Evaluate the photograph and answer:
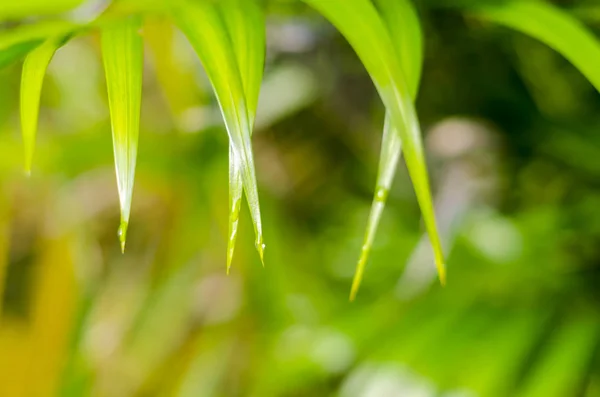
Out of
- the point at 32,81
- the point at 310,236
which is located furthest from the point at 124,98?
the point at 310,236

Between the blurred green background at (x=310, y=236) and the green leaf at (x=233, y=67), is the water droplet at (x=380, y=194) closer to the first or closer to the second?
the green leaf at (x=233, y=67)

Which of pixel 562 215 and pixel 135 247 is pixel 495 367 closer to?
pixel 562 215

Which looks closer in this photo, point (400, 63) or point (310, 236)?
point (400, 63)

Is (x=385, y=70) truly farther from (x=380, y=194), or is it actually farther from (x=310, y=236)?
(x=310, y=236)

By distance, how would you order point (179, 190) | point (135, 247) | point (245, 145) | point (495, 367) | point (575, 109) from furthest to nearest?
point (135, 247) → point (179, 190) → point (575, 109) → point (495, 367) → point (245, 145)

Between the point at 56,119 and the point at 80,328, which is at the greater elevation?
the point at 56,119

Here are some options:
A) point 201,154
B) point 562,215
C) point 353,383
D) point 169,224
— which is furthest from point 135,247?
point 562,215
